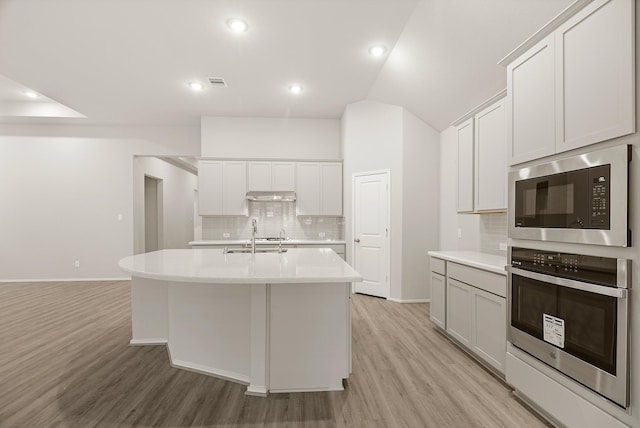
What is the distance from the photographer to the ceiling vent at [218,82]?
174 inches

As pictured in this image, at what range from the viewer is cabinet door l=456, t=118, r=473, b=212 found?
128 inches

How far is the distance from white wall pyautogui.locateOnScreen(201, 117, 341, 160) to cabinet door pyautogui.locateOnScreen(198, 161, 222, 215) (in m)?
0.37

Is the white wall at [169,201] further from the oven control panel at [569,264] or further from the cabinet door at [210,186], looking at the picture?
the oven control panel at [569,264]

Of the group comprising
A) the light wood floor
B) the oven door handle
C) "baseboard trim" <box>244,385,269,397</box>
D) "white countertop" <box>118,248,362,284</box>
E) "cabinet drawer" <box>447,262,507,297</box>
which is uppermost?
the oven door handle

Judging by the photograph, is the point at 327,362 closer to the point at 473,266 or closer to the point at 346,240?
the point at 473,266

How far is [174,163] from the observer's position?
349 inches

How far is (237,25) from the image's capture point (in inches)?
125

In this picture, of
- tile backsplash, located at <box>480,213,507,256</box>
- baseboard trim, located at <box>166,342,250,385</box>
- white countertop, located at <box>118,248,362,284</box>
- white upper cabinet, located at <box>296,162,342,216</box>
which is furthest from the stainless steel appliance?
white upper cabinet, located at <box>296,162,342,216</box>

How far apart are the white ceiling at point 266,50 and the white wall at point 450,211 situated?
0.34 meters

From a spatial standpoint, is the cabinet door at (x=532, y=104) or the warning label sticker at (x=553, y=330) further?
the cabinet door at (x=532, y=104)

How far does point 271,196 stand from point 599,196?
190 inches

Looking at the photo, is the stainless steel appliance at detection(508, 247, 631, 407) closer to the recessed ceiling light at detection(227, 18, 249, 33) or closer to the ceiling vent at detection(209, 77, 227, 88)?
the recessed ceiling light at detection(227, 18, 249, 33)

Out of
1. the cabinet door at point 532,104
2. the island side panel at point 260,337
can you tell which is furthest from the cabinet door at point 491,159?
the island side panel at point 260,337

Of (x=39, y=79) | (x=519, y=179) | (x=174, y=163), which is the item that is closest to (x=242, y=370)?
(x=519, y=179)
